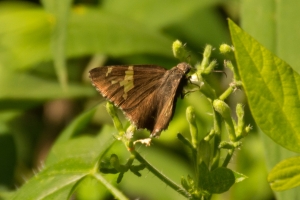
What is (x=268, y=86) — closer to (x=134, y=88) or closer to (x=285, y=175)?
(x=285, y=175)

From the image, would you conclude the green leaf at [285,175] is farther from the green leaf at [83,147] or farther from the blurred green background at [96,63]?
the blurred green background at [96,63]

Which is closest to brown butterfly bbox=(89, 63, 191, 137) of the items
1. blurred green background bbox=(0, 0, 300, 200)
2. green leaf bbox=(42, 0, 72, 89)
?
green leaf bbox=(42, 0, 72, 89)

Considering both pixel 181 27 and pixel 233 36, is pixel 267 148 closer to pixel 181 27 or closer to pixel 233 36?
pixel 233 36

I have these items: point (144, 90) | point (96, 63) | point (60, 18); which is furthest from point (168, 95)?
point (96, 63)

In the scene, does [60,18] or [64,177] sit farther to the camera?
[60,18]

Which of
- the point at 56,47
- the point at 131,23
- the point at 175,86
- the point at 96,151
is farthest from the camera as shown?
the point at 131,23

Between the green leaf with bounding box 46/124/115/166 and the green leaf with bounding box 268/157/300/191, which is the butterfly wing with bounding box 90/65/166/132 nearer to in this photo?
the green leaf with bounding box 46/124/115/166

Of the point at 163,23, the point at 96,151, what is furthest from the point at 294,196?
the point at 163,23
